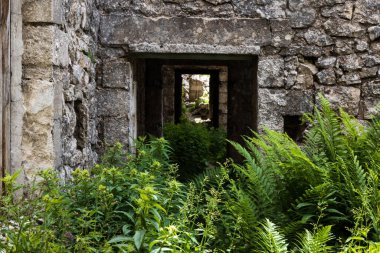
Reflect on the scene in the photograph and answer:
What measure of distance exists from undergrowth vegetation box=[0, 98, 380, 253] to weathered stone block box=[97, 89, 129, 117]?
60.6 inches

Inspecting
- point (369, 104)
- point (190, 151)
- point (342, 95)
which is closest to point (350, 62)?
point (342, 95)

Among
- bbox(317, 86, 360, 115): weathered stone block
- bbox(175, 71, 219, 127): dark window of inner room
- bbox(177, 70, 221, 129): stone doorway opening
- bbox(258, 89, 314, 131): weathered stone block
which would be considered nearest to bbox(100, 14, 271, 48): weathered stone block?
bbox(258, 89, 314, 131): weathered stone block

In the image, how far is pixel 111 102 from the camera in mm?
5207

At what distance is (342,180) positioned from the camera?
3340 millimetres

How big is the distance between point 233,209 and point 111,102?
2.37 m

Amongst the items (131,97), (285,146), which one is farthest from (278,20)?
Answer: (285,146)

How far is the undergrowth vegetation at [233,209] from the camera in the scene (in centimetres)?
255

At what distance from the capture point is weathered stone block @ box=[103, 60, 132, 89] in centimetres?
521

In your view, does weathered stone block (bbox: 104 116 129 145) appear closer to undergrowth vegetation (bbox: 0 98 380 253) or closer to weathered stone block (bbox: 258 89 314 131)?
weathered stone block (bbox: 258 89 314 131)

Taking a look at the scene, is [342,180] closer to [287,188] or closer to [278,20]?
[287,188]

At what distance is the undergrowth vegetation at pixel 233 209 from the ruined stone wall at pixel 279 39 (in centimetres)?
164

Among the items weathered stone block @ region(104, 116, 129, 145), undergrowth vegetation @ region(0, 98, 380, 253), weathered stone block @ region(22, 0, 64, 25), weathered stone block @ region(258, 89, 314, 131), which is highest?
weathered stone block @ region(22, 0, 64, 25)

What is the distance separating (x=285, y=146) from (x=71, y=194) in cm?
145

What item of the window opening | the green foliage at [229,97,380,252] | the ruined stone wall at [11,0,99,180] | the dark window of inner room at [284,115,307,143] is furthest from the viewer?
the window opening
